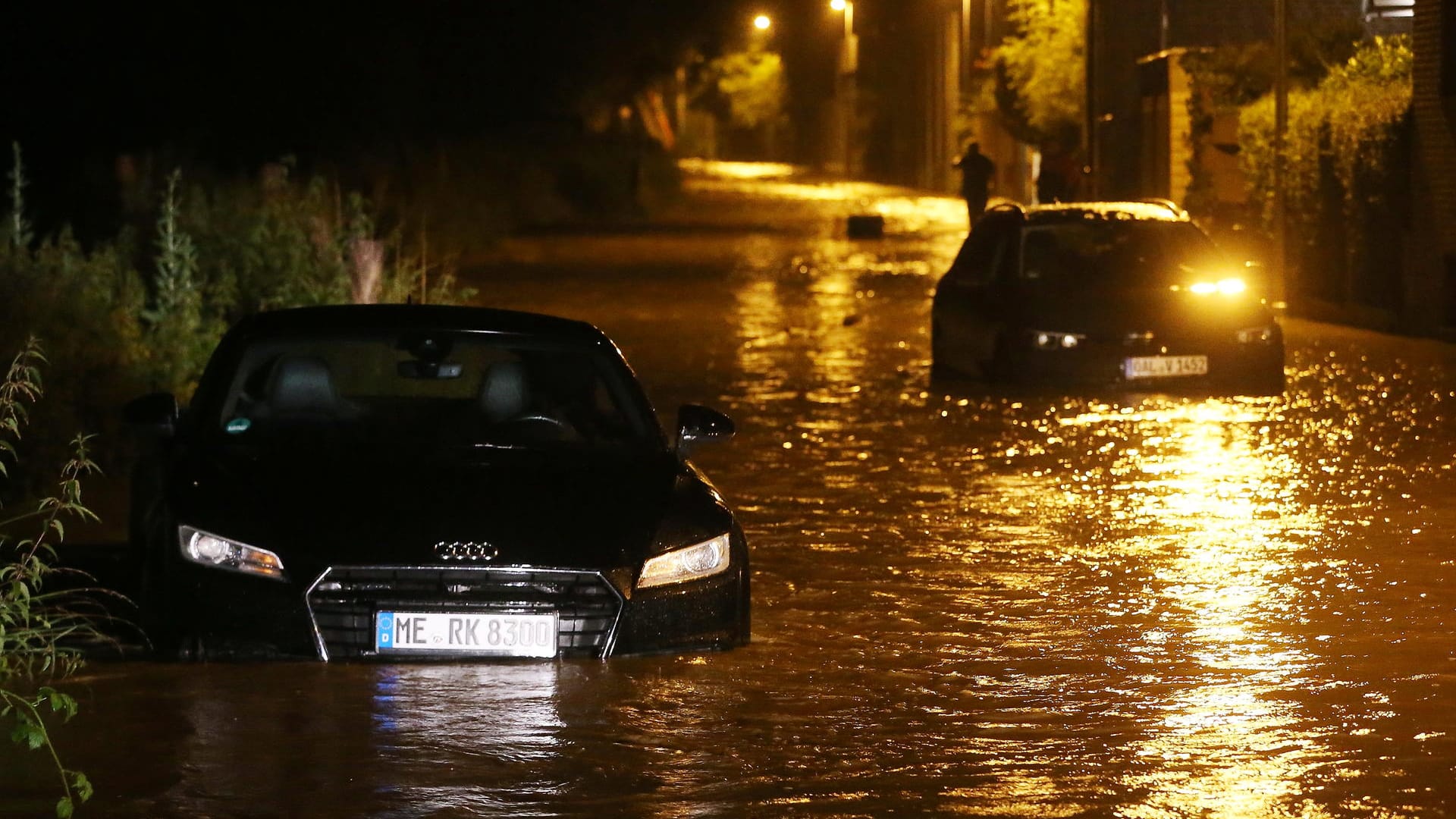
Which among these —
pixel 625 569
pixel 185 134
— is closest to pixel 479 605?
pixel 625 569

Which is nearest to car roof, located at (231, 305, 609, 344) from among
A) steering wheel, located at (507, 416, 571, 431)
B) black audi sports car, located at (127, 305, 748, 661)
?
black audi sports car, located at (127, 305, 748, 661)

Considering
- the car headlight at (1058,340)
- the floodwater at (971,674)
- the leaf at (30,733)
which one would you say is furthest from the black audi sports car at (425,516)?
the car headlight at (1058,340)

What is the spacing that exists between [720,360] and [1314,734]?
14719 millimetres

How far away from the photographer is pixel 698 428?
9.12 metres

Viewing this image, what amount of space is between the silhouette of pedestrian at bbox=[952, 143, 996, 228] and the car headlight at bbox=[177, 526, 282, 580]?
31441mm

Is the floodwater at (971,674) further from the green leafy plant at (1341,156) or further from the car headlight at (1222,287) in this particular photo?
the green leafy plant at (1341,156)

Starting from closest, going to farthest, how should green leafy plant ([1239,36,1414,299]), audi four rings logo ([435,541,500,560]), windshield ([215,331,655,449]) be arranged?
audi four rings logo ([435,541,500,560]), windshield ([215,331,655,449]), green leafy plant ([1239,36,1414,299])

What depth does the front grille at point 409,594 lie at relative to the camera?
311 inches

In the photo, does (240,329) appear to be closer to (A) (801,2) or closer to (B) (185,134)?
(B) (185,134)

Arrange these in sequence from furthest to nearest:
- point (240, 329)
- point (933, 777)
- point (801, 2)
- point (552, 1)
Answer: point (801, 2)
point (552, 1)
point (240, 329)
point (933, 777)

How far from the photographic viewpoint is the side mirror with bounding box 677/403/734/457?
912 cm

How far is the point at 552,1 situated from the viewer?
5162 cm

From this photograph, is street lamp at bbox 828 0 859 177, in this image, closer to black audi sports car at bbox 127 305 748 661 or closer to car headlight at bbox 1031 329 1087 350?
car headlight at bbox 1031 329 1087 350

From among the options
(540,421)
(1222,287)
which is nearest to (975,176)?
(1222,287)
